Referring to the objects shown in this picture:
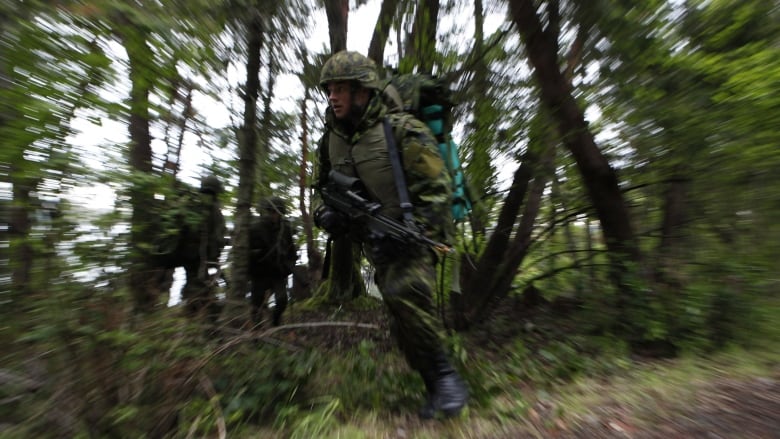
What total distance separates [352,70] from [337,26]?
76.9 inches

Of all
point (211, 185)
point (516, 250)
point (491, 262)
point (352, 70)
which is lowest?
point (491, 262)

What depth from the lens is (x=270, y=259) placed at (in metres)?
4.73

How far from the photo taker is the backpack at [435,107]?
282cm

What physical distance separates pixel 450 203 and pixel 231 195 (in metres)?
2.29

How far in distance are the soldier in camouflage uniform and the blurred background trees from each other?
0.85 m

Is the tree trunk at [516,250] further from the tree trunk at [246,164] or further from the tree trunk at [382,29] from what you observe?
the tree trunk at [246,164]

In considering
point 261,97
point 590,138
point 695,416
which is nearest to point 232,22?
point 261,97

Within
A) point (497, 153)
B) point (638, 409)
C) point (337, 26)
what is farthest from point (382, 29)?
point (638, 409)

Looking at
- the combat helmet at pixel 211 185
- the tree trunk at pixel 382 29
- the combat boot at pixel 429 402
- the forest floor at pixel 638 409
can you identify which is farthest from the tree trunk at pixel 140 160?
the tree trunk at pixel 382 29

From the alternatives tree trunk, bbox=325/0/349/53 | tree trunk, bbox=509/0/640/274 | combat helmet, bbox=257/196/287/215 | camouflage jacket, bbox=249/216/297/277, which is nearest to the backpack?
tree trunk, bbox=509/0/640/274

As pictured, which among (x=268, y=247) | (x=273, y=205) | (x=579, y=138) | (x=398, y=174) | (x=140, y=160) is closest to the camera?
(x=398, y=174)

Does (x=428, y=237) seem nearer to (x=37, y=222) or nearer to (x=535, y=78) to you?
(x=535, y=78)

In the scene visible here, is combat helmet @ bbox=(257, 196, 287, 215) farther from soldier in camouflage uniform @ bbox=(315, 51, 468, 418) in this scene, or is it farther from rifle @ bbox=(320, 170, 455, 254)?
soldier in camouflage uniform @ bbox=(315, 51, 468, 418)

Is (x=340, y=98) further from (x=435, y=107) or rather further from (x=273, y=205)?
(x=273, y=205)
